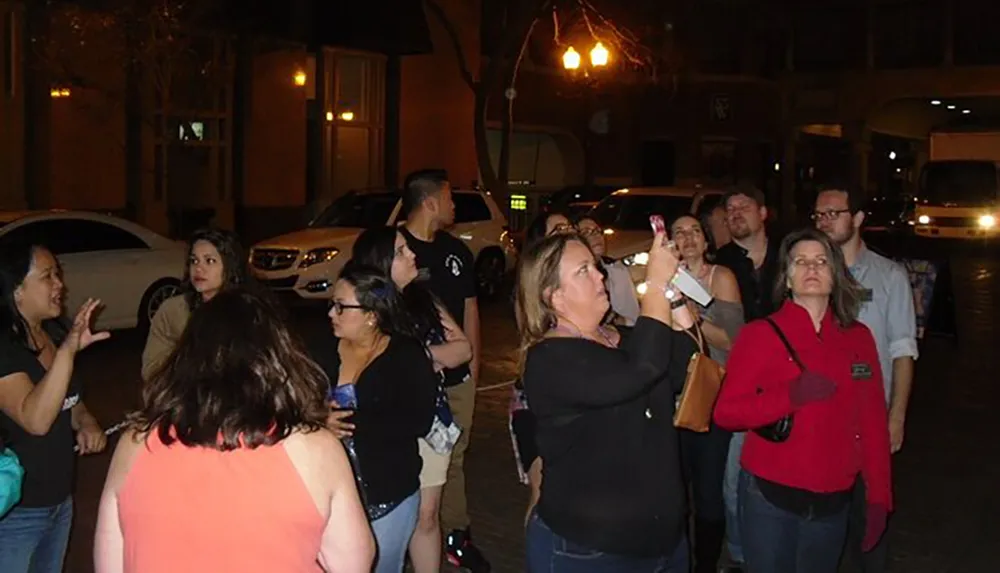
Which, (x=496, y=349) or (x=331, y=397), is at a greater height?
(x=331, y=397)

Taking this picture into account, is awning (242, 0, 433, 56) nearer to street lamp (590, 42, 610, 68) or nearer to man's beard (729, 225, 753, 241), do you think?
street lamp (590, 42, 610, 68)

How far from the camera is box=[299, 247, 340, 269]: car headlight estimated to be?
16978mm

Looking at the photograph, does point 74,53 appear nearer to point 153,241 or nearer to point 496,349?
point 153,241

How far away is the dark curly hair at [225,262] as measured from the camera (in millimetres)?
5484

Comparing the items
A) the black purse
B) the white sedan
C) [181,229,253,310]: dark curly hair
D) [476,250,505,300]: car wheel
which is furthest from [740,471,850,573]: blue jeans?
[476,250,505,300]: car wheel

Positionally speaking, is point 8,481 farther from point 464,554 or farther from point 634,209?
point 634,209

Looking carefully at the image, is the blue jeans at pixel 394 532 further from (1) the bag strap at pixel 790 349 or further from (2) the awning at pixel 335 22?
(2) the awning at pixel 335 22

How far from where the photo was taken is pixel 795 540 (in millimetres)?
4453

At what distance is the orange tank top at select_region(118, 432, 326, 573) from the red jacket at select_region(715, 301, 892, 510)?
2.04 meters

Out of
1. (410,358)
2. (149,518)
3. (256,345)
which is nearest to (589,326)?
(410,358)

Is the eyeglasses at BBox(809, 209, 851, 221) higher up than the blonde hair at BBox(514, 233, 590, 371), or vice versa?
the eyeglasses at BBox(809, 209, 851, 221)

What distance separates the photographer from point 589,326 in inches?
149

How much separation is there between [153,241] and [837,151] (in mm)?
41768

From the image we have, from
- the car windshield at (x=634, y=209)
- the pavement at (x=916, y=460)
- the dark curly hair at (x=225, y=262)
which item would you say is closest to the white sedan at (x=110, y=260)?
the pavement at (x=916, y=460)
